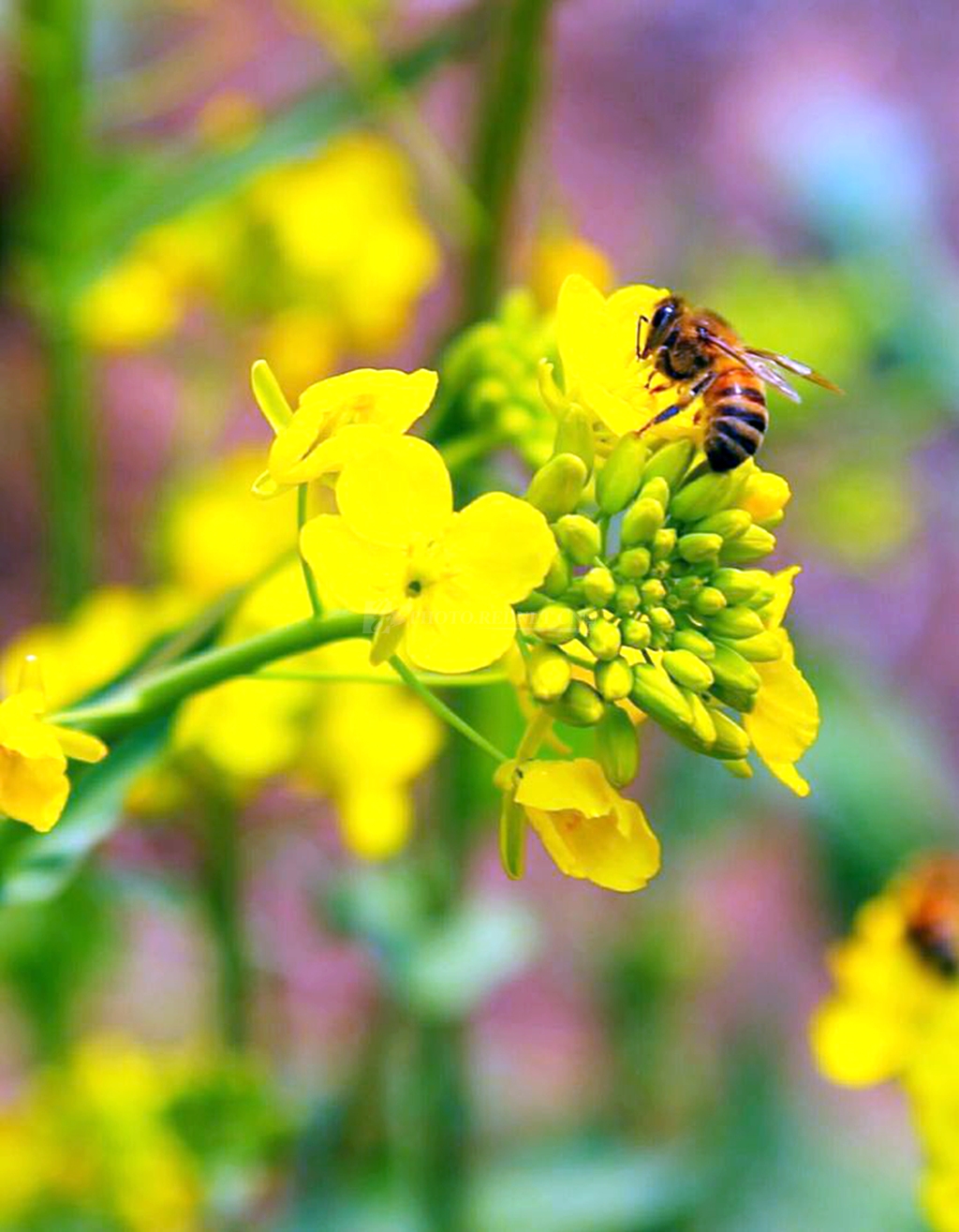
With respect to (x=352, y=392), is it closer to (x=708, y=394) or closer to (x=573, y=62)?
(x=708, y=394)

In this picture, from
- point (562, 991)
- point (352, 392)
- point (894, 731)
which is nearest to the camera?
point (352, 392)

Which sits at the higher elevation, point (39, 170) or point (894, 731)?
point (39, 170)

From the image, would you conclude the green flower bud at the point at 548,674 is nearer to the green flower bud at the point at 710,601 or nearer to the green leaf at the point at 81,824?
the green flower bud at the point at 710,601

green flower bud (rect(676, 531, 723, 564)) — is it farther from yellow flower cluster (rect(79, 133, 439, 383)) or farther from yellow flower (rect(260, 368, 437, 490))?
yellow flower cluster (rect(79, 133, 439, 383))

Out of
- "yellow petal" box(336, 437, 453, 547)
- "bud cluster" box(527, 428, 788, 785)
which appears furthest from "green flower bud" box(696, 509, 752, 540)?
"yellow petal" box(336, 437, 453, 547)

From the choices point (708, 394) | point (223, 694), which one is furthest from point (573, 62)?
point (708, 394)
